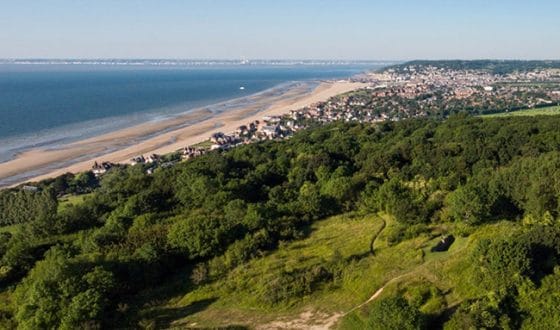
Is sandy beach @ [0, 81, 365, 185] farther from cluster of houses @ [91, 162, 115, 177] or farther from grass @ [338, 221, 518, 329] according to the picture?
grass @ [338, 221, 518, 329]

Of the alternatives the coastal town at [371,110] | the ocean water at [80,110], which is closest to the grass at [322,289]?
the coastal town at [371,110]

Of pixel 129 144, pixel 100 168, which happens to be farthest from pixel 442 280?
pixel 129 144

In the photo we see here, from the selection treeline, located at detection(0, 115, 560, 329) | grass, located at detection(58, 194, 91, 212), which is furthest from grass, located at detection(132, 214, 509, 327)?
grass, located at detection(58, 194, 91, 212)

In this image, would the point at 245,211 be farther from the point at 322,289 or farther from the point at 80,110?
the point at 80,110

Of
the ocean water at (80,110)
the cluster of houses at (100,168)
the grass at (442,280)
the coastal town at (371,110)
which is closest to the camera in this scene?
the grass at (442,280)

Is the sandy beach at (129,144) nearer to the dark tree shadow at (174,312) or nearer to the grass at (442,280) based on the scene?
the dark tree shadow at (174,312)

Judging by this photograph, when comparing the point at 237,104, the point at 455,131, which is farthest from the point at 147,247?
the point at 237,104
